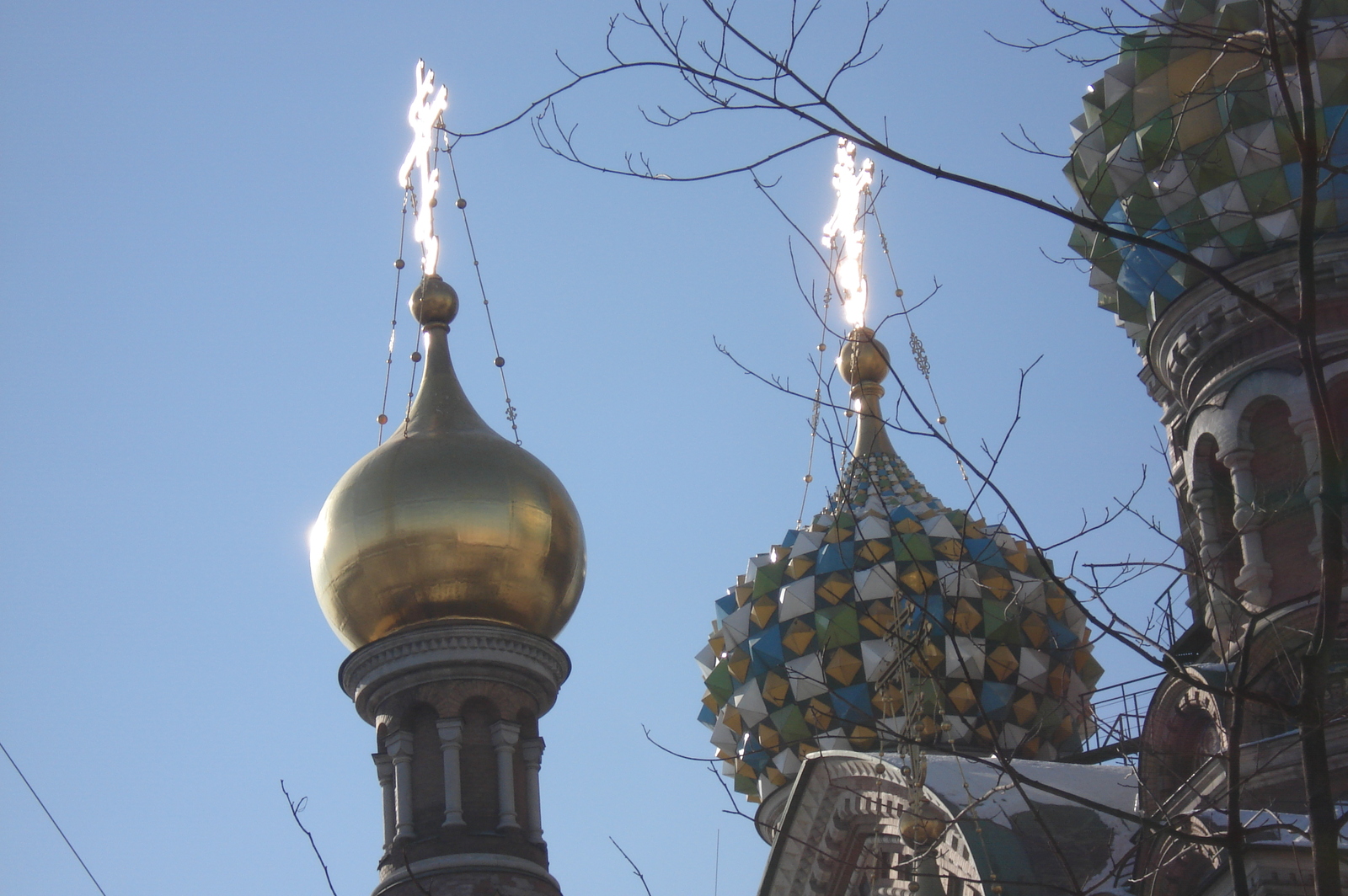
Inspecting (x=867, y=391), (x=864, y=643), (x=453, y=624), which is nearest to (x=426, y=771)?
(x=453, y=624)

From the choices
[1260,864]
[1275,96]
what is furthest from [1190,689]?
[1275,96]

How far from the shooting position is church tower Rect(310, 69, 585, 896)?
1582cm

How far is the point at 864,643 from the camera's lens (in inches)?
661

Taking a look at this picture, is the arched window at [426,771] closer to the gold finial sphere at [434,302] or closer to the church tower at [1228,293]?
the gold finial sphere at [434,302]

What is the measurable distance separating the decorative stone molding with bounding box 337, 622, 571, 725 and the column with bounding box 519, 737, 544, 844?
42 cm

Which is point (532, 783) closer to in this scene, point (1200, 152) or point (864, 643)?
point (864, 643)

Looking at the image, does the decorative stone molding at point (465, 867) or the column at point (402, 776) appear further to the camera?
the column at point (402, 776)

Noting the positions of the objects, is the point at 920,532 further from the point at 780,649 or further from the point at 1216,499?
the point at 1216,499

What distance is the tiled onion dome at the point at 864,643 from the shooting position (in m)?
16.7

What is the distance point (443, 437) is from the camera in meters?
16.6

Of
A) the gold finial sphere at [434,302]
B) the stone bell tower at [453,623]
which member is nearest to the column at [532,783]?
the stone bell tower at [453,623]

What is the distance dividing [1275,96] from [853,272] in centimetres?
679

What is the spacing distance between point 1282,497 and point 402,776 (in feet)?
21.8

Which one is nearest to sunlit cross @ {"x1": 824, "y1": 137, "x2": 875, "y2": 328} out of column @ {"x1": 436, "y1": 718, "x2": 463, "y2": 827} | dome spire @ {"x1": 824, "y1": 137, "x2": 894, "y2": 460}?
dome spire @ {"x1": 824, "y1": 137, "x2": 894, "y2": 460}
